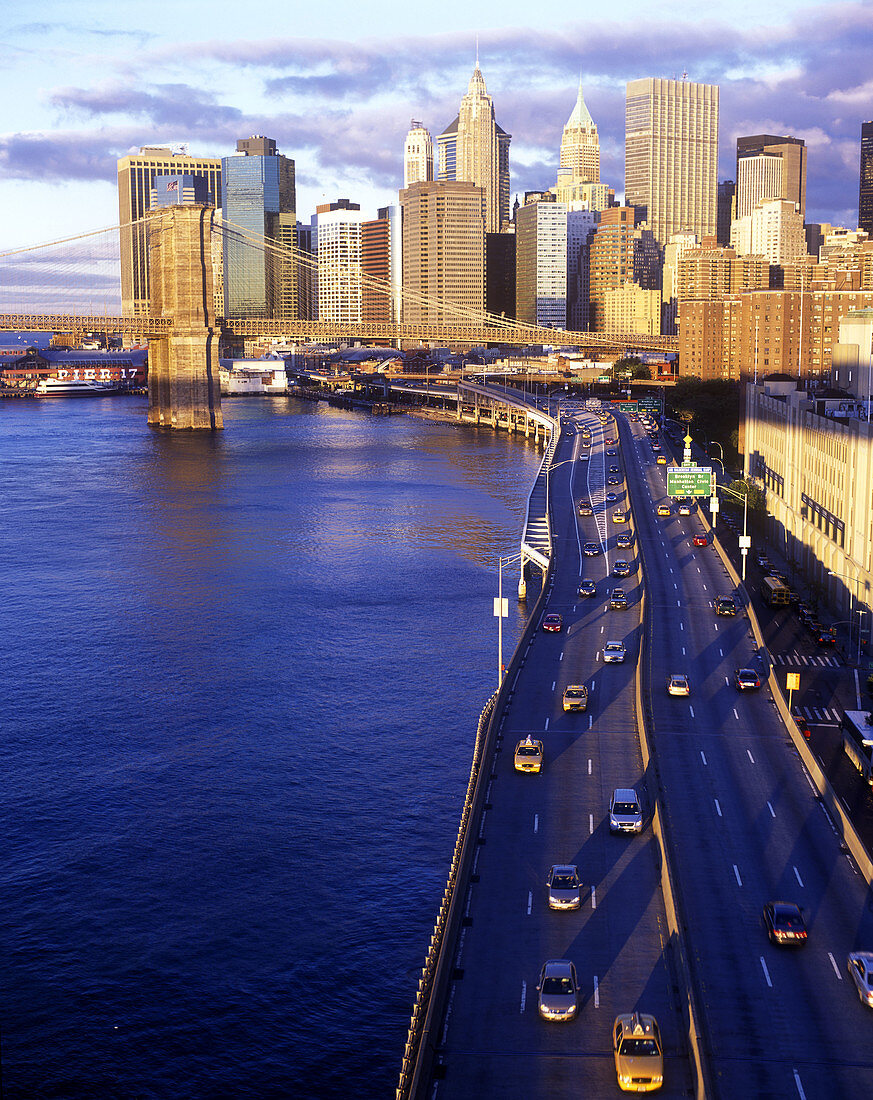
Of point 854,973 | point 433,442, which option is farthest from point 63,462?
point 854,973

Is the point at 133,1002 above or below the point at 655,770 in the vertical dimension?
below

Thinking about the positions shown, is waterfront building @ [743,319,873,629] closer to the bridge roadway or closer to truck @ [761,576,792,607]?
truck @ [761,576,792,607]

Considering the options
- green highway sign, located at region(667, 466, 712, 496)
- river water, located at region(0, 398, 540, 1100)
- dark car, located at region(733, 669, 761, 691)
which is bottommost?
river water, located at region(0, 398, 540, 1100)

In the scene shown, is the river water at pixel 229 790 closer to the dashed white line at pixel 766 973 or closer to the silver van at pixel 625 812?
the silver van at pixel 625 812

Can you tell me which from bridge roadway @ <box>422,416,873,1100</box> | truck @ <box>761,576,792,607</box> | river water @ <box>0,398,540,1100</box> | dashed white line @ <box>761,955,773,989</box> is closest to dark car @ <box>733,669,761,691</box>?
bridge roadway @ <box>422,416,873,1100</box>

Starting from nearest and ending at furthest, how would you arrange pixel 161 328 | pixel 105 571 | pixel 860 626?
pixel 860 626
pixel 105 571
pixel 161 328

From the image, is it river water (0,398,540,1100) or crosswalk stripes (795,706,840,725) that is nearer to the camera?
river water (0,398,540,1100)

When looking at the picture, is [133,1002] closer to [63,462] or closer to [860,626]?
[860,626]
